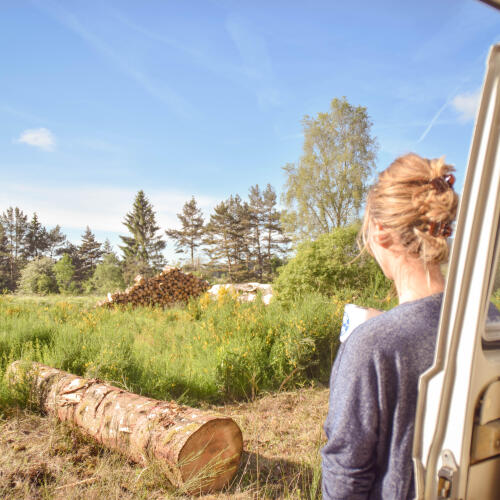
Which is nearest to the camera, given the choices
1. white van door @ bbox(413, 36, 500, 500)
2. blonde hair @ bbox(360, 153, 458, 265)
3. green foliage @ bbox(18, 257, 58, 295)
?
white van door @ bbox(413, 36, 500, 500)

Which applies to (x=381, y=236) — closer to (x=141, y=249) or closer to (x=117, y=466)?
(x=117, y=466)

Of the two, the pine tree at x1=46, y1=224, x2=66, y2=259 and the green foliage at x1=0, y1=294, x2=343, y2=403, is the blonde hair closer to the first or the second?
the green foliage at x1=0, y1=294, x2=343, y2=403

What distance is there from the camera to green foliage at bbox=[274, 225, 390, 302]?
303 inches

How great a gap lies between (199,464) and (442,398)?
2.19 metres

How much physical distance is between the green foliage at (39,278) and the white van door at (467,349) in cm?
3299

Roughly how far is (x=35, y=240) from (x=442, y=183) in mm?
52354

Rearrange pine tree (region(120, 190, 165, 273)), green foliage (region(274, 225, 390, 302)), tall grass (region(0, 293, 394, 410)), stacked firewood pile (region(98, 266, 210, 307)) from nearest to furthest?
1. tall grass (region(0, 293, 394, 410))
2. green foliage (region(274, 225, 390, 302))
3. stacked firewood pile (region(98, 266, 210, 307))
4. pine tree (region(120, 190, 165, 273))

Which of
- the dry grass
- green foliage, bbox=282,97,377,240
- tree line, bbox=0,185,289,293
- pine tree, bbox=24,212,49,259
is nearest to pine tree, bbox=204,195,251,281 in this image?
tree line, bbox=0,185,289,293

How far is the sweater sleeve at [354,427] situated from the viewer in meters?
1.04

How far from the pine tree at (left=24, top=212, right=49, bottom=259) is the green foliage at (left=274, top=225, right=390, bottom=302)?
150 feet

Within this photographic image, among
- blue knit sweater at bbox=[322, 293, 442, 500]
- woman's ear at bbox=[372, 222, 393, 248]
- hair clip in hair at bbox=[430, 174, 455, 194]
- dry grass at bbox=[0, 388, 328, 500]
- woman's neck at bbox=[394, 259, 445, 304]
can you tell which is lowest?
dry grass at bbox=[0, 388, 328, 500]

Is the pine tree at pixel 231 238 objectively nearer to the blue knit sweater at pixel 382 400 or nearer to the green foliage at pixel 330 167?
the green foliage at pixel 330 167

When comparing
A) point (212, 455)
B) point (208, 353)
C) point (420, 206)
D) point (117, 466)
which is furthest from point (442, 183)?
point (208, 353)

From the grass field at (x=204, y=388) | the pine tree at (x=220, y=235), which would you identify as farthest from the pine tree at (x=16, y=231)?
the grass field at (x=204, y=388)
